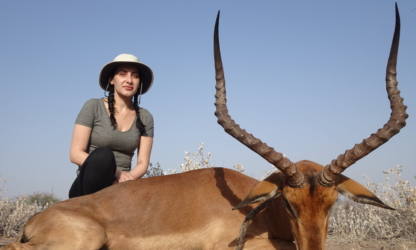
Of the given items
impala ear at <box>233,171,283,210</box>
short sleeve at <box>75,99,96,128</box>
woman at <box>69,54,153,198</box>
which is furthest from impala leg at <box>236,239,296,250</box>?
A: short sleeve at <box>75,99,96,128</box>

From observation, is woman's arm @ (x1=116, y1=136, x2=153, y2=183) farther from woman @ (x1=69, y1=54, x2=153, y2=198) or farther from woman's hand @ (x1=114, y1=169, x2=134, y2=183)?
woman's hand @ (x1=114, y1=169, x2=134, y2=183)

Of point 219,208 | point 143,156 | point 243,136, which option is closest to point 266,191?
point 243,136

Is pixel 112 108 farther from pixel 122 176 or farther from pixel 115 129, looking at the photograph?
pixel 122 176

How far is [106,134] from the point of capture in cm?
668

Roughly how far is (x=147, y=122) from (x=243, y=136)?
3.28m

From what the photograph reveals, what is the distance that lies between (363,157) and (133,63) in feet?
14.2

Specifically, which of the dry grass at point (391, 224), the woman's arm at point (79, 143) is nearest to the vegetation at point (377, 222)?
the dry grass at point (391, 224)

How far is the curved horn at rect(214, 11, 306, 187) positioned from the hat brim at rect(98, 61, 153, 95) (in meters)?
2.90

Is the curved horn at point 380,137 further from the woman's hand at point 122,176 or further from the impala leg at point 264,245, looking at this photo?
the woman's hand at point 122,176

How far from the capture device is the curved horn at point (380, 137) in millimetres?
4051

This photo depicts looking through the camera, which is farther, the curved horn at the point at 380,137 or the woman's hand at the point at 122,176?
the woman's hand at the point at 122,176

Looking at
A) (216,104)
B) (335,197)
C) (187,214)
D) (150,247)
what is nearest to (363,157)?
(335,197)

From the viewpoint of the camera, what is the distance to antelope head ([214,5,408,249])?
12.8ft

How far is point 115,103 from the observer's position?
7.07 metres
